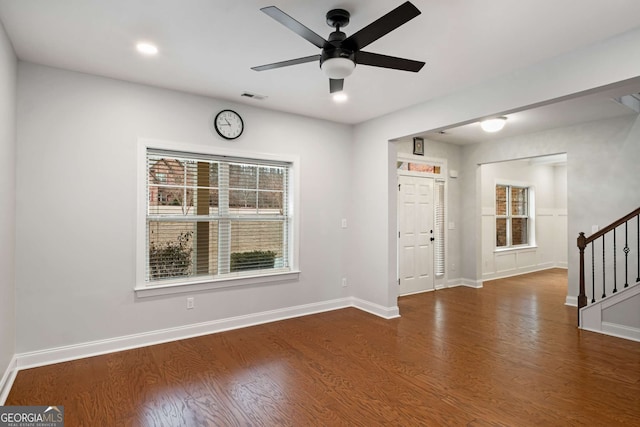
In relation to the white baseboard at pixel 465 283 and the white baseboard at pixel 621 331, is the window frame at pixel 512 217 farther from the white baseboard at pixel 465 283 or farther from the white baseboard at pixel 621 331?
the white baseboard at pixel 621 331

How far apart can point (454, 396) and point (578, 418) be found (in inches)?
29.9

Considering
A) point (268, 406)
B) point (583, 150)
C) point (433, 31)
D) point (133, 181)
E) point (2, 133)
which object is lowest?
point (268, 406)

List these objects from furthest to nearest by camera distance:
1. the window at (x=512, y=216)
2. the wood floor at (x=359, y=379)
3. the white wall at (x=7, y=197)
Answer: the window at (x=512, y=216) < the white wall at (x=7, y=197) < the wood floor at (x=359, y=379)

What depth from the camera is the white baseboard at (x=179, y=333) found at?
120 inches

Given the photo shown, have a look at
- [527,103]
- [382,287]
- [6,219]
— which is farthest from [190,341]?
[527,103]

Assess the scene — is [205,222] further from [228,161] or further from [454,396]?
[454,396]

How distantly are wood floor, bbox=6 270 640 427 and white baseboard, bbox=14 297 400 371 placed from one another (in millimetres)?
112

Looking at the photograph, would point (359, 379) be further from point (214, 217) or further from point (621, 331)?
point (621, 331)

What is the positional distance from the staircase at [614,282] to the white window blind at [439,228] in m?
2.13

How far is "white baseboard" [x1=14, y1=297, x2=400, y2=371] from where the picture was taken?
3061 millimetres

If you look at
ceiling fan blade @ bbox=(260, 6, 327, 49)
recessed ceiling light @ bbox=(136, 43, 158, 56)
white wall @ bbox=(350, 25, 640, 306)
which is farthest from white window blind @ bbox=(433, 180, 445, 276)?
recessed ceiling light @ bbox=(136, 43, 158, 56)

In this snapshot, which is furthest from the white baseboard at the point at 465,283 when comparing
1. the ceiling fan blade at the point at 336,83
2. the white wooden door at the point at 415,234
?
the ceiling fan blade at the point at 336,83

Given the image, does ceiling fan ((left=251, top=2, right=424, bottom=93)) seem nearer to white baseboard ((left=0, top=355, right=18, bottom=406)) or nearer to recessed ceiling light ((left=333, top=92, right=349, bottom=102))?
recessed ceiling light ((left=333, top=92, right=349, bottom=102))

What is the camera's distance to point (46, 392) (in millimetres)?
2576
